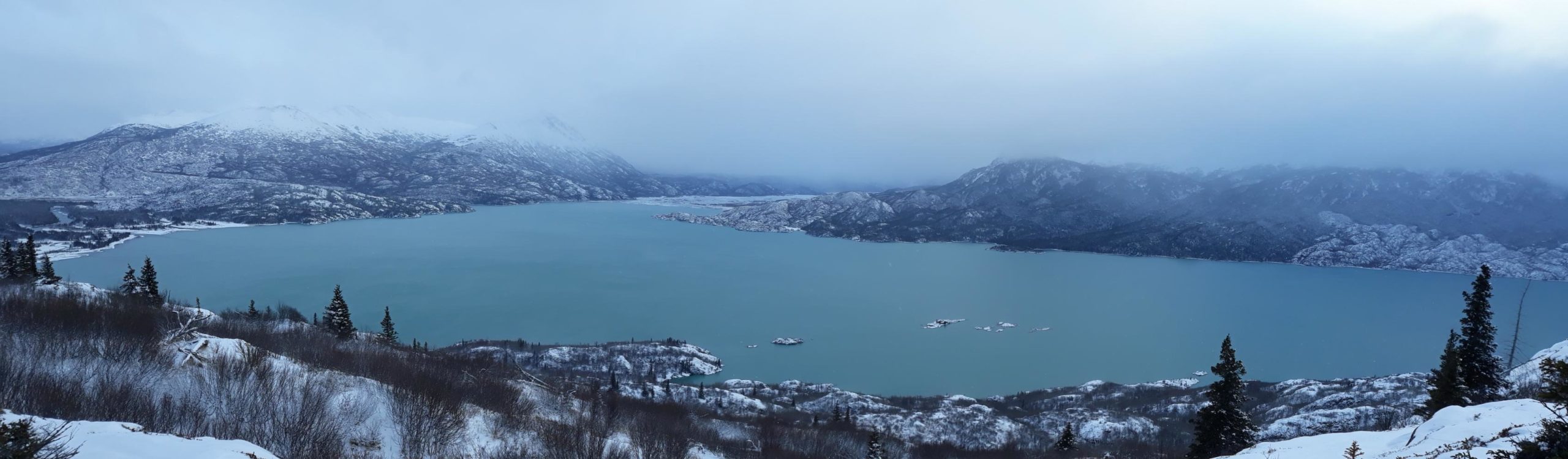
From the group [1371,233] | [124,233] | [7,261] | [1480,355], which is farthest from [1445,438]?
[1371,233]

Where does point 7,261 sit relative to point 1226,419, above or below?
below

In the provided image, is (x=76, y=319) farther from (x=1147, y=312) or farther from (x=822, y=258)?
(x=822, y=258)

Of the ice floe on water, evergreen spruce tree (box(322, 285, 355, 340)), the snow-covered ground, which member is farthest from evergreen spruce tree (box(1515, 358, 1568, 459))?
the snow-covered ground

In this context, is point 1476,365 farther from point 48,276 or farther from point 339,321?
point 48,276

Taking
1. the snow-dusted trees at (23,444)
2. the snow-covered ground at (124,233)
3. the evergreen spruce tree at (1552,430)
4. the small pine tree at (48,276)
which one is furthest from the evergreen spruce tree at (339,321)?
the snow-covered ground at (124,233)

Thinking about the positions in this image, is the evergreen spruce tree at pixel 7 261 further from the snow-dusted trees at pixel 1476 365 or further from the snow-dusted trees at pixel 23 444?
the snow-dusted trees at pixel 1476 365
